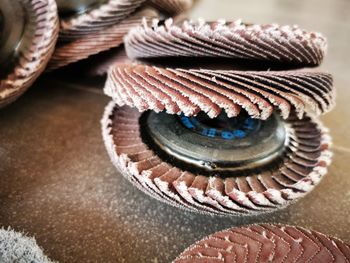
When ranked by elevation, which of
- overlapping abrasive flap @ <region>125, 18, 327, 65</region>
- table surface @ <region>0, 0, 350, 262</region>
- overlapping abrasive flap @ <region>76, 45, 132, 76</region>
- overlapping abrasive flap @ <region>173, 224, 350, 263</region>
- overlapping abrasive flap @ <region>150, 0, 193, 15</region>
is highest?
overlapping abrasive flap @ <region>125, 18, 327, 65</region>

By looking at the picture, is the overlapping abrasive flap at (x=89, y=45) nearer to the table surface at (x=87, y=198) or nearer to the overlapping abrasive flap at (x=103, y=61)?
the overlapping abrasive flap at (x=103, y=61)

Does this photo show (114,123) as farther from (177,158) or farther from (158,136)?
(177,158)

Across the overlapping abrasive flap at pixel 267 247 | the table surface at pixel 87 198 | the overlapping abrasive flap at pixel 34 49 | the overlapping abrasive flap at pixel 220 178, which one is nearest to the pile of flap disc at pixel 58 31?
the overlapping abrasive flap at pixel 34 49

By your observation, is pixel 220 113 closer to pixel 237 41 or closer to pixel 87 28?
pixel 237 41

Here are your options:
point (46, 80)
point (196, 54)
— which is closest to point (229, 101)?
point (196, 54)

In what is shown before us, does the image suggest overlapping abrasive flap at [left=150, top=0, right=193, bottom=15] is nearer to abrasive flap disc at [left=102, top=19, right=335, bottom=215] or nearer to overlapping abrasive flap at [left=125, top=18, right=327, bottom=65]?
abrasive flap disc at [left=102, top=19, right=335, bottom=215]

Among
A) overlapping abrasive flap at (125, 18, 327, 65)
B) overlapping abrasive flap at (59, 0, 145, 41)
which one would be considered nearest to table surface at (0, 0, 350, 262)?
overlapping abrasive flap at (59, 0, 145, 41)

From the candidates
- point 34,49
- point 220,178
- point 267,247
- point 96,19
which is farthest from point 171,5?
point 267,247
